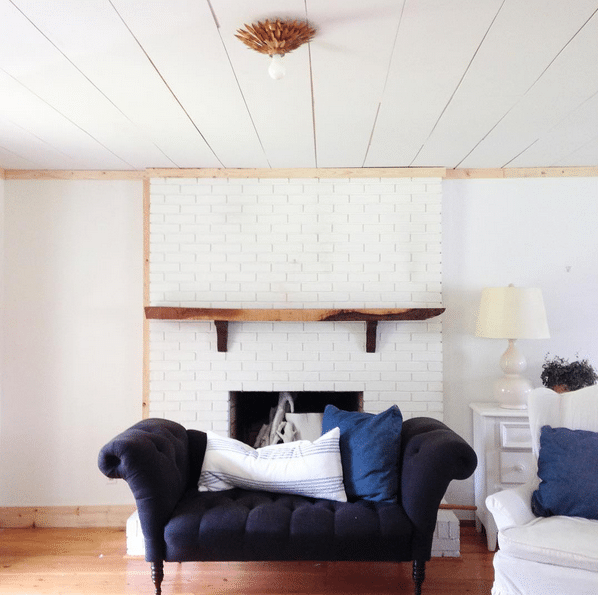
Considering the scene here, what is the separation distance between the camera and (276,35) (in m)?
1.91

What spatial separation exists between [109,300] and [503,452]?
2.70 meters

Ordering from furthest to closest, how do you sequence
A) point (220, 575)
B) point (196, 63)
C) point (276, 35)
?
point (220, 575) → point (196, 63) → point (276, 35)

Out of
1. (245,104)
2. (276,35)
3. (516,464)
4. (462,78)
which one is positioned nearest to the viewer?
(276,35)

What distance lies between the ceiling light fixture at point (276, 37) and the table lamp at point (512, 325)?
6.84 ft

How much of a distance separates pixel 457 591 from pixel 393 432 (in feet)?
2.76

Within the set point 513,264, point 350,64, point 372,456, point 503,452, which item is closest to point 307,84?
point 350,64

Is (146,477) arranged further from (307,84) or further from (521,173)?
(521,173)

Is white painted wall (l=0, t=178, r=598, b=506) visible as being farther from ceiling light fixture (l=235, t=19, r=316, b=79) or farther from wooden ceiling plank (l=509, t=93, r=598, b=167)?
ceiling light fixture (l=235, t=19, r=316, b=79)

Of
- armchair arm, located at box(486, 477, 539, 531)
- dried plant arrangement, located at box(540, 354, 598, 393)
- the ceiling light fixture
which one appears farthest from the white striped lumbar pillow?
the ceiling light fixture

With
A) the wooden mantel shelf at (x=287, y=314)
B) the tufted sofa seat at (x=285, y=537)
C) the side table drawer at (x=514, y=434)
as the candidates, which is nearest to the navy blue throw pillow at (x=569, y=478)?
the tufted sofa seat at (x=285, y=537)

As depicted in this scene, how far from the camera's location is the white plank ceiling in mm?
1812

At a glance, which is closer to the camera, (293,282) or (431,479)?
(431,479)

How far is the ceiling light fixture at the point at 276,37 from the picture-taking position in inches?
73.4

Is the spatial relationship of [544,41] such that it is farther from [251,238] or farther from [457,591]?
[457,591]
